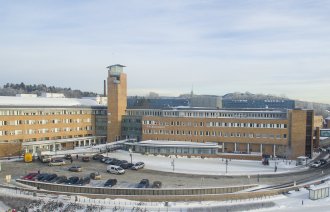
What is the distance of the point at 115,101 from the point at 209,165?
34.7 m

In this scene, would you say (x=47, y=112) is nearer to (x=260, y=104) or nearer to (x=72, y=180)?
(x=72, y=180)

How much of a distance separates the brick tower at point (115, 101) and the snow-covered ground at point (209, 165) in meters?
17.0

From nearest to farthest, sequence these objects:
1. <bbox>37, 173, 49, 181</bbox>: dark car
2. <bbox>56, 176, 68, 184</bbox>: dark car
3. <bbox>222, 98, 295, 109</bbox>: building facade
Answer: <bbox>56, 176, 68, 184</bbox>: dark car
<bbox>37, 173, 49, 181</bbox>: dark car
<bbox>222, 98, 295, 109</bbox>: building facade

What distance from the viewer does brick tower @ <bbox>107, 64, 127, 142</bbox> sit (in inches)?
3782

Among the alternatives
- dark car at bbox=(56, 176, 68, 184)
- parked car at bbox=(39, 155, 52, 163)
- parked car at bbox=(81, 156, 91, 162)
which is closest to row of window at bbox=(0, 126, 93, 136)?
parked car at bbox=(39, 155, 52, 163)

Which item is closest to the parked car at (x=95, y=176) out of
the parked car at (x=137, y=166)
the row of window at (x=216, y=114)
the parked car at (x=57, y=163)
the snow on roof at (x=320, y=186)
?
the parked car at (x=137, y=166)

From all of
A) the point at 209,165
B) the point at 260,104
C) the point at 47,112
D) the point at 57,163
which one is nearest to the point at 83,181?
the point at 57,163

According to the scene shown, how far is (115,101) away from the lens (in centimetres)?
9594

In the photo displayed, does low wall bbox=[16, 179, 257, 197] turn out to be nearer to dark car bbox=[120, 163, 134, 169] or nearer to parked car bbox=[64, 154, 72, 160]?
dark car bbox=[120, 163, 134, 169]

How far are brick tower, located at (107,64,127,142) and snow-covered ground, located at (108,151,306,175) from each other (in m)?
17.0

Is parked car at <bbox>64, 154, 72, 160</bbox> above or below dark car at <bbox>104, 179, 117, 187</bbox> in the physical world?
above

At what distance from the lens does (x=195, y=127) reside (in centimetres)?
8806

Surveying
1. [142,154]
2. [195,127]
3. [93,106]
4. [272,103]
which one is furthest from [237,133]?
[272,103]

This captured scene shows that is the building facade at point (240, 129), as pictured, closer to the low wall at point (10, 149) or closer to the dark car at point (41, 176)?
the low wall at point (10, 149)
